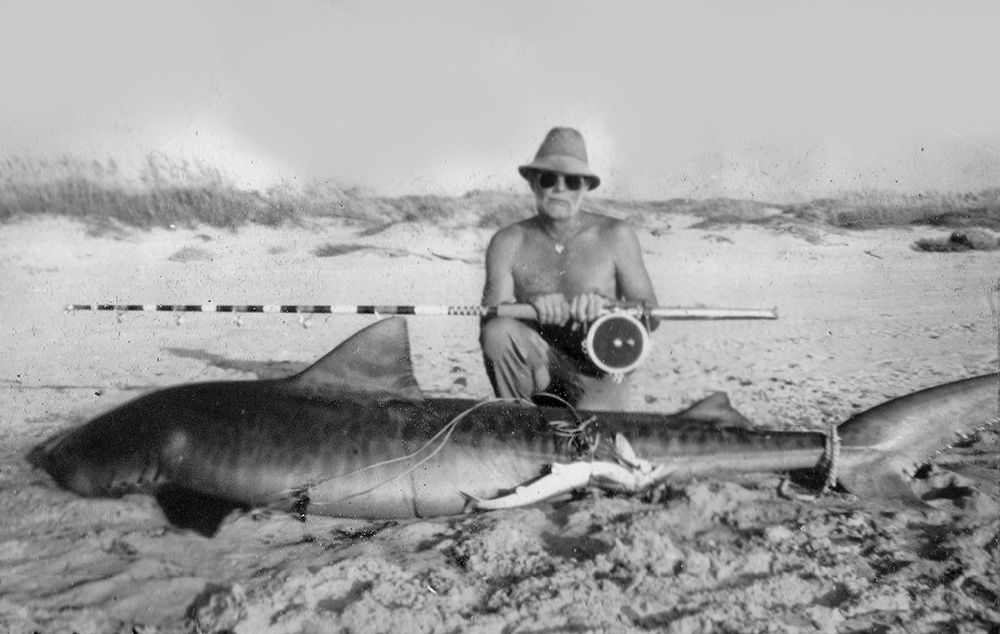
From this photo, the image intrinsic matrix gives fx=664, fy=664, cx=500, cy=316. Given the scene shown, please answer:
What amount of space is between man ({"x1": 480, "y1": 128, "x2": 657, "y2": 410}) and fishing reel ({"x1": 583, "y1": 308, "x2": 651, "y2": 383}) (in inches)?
11.5

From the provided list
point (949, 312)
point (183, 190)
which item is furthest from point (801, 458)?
point (183, 190)

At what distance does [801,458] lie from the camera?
2.77 meters

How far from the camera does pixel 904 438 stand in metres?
2.71

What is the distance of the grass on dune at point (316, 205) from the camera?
9.53 metres

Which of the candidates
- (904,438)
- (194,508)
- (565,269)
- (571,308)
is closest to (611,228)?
(565,269)

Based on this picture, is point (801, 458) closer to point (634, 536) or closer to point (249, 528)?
point (634, 536)

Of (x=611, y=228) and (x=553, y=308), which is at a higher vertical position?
(x=611, y=228)

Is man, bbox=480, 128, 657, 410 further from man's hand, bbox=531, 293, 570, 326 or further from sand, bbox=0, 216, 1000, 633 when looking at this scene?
sand, bbox=0, 216, 1000, 633

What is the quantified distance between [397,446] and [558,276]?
1.80 metres

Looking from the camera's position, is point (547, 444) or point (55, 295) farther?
point (55, 295)

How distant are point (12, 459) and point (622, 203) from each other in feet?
38.4

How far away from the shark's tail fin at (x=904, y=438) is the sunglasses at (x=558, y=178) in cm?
208

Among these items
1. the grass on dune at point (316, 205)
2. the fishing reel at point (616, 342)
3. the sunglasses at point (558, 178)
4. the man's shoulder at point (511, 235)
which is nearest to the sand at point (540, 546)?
the fishing reel at point (616, 342)

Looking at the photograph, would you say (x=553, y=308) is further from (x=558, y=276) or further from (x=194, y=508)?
(x=194, y=508)
